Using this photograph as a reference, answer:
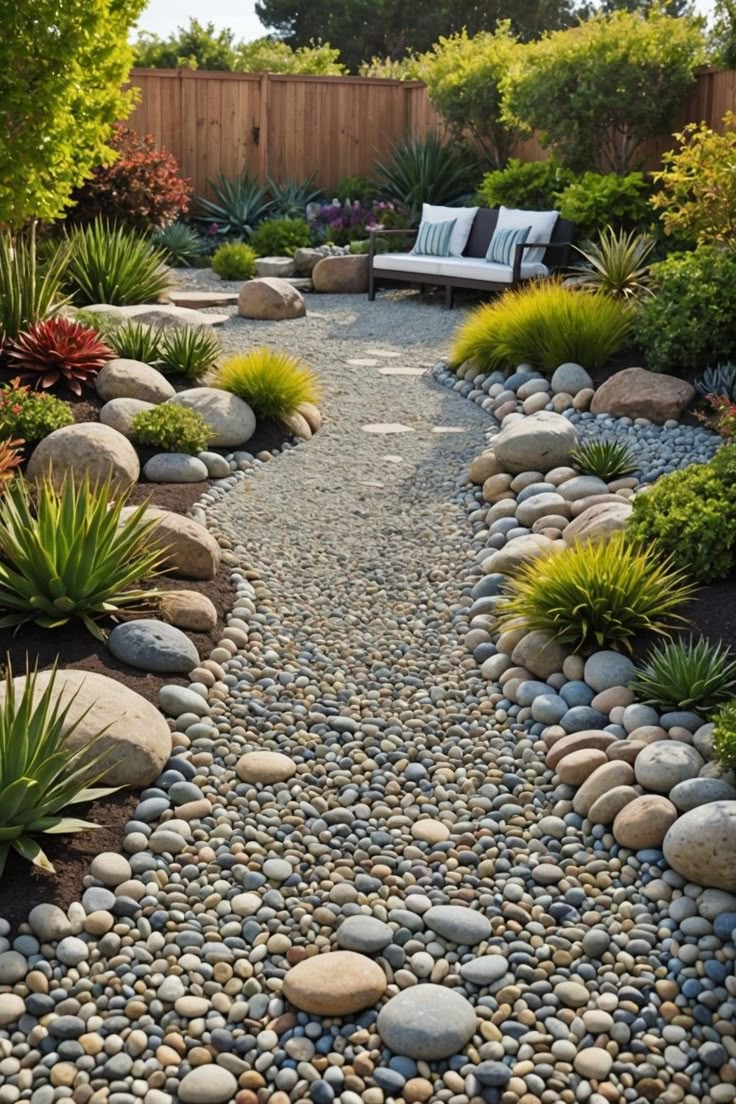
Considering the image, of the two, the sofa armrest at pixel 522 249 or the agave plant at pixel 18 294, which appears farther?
the sofa armrest at pixel 522 249

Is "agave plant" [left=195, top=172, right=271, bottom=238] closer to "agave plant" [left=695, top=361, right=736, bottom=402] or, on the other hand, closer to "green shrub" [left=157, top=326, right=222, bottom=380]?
"green shrub" [left=157, top=326, right=222, bottom=380]

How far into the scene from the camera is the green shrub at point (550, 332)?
27.1 feet

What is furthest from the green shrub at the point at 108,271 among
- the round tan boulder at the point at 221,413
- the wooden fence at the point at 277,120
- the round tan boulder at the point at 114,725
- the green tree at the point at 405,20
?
the green tree at the point at 405,20

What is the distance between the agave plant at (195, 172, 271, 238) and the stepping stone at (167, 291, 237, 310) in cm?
305

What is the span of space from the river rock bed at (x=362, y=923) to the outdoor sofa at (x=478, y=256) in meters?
6.24

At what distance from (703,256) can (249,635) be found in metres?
4.55

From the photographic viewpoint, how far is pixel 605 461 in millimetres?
6621

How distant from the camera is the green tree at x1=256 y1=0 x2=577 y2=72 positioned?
2842cm

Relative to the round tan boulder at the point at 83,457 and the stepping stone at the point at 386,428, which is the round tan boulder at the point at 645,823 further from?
the stepping stone at the point at 386,428

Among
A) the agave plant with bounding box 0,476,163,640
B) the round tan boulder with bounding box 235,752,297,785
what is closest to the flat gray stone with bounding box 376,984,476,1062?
the round tan boulder with bounding box 235,752,297,785

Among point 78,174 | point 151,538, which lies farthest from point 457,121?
point 151,538

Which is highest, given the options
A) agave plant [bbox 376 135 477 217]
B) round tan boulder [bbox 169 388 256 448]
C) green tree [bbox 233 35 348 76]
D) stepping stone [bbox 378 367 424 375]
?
green tree [bbox 233 35 348 76]

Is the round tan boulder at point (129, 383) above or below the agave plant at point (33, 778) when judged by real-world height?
above

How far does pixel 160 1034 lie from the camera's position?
124 inches
